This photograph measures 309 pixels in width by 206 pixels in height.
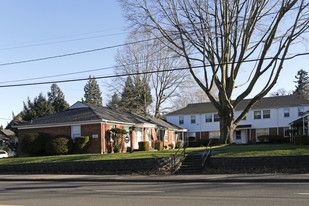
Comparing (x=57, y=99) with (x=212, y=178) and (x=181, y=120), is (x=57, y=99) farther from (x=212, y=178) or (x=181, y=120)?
(x=212, y=178)

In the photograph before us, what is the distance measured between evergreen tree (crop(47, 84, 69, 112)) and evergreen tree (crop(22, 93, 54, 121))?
7315 millimetres

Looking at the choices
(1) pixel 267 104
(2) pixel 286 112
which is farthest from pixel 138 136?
(2) pixel 286 112

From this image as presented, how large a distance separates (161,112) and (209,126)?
892 centimetres

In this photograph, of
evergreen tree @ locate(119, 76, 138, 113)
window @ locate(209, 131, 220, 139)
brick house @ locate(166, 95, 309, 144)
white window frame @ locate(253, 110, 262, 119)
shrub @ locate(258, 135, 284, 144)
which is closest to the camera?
shrub @ locate(258, 135, 284, 144)

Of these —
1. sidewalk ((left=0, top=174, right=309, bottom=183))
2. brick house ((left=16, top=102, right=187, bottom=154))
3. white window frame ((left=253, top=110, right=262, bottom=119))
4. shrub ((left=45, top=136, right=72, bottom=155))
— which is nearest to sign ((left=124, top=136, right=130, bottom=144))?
brick house ((left=16, top=102, right=187, bottom=154))

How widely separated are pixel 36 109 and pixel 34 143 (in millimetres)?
26122

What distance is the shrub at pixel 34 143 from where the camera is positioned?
28.7 metres

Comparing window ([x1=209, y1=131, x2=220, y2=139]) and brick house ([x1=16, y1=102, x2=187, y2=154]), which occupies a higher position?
brick house ([x1=16, y1=102, x2=187, y2=154])

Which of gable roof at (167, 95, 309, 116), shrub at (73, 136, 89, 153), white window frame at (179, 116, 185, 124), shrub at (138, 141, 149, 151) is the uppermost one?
gable roof at (167, 95, 309, 116)

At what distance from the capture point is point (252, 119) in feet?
159

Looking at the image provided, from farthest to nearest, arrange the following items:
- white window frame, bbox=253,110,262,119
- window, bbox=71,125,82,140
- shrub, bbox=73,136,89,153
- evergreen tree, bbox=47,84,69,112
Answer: evergreen tree, bbox=47,84,69,112
white window frame, bbox=253,110,262,119
window, bbox=71,125,82,140
shrub, bbox=73,136,89,153

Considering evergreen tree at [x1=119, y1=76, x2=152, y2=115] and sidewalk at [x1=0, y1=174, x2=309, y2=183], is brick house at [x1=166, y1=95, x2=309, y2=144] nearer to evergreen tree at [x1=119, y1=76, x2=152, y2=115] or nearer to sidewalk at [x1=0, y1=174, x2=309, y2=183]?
evergreen tree at [x1=119, y1=76, x2=152, y2=115]

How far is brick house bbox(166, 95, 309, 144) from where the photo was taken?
4612 cm

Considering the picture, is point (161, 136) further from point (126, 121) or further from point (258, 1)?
point (258, 1)
